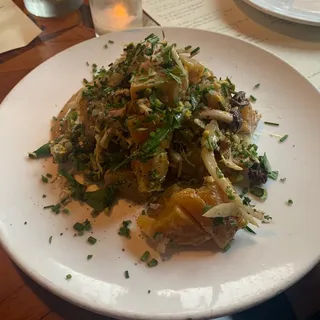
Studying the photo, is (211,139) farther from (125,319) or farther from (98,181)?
(125,319)

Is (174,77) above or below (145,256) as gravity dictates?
above

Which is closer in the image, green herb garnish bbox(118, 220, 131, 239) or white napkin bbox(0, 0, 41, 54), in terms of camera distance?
green herb garnish bbox(118, 220, 131, 239)

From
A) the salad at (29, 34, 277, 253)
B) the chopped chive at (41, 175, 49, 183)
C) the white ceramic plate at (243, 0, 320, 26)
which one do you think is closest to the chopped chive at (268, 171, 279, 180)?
the salad at (29, 34, 277, 253)

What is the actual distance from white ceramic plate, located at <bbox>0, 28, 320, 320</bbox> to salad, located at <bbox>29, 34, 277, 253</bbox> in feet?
0.12

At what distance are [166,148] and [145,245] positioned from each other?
0.19 m

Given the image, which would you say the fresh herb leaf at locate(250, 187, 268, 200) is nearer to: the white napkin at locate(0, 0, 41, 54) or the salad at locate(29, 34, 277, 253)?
the salad at locate(29, 34, 277, 253)

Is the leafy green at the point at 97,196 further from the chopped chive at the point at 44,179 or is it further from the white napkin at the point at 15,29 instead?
the white napkin at the point at 15,29

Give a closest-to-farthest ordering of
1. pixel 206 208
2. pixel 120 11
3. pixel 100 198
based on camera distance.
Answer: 1. pixel 206 208
2. pixel 100 198
3. pixel 120 11

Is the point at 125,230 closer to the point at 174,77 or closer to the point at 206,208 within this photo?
the point at 206,208

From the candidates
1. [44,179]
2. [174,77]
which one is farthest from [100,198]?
[174,77]

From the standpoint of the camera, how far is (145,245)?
799 mm

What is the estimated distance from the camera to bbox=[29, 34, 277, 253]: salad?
772 mm

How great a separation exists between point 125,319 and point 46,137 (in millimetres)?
464

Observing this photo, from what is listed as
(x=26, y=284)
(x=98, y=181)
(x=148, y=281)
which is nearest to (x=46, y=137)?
(x=98, y=181)
